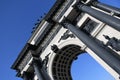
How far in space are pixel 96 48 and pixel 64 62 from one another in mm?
8988

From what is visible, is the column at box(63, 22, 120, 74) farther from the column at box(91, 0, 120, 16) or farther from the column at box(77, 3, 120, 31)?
the column at box(91, 0, 120, 16)

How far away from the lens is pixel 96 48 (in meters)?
21.0

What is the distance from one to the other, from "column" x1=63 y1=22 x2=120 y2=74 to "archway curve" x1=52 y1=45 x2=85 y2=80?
3250 millimetres

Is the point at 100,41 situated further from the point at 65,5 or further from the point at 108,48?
the point at 65,5

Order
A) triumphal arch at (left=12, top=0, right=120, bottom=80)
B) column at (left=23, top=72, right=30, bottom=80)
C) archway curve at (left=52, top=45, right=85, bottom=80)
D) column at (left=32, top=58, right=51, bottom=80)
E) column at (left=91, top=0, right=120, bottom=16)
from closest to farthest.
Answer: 1. triumphal arch at (left=12, top=0, right=120, bottom=80)
2. column at (left=91, top=0, right=120, bottom=16)
3. column at (left=32, top=58, right=51, bottom=80)
4. archway curve at (left=52, top=45, right=85, bottom=80)
5. column at (left=23, top=72, right=30, bottom=80)

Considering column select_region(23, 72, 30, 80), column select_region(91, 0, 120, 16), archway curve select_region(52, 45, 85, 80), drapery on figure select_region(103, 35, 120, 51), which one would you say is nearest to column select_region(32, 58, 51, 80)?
archway curve select_region(52, 45, 85, 80)

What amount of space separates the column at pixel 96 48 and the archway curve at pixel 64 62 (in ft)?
10.7

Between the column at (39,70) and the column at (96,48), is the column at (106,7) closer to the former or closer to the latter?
the column at (96,48)

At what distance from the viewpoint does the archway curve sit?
28172mm

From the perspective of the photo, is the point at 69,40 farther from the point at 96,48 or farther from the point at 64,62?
the point at 96,48

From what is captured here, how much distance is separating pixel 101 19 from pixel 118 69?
19.5ft

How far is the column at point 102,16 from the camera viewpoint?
66.2ft

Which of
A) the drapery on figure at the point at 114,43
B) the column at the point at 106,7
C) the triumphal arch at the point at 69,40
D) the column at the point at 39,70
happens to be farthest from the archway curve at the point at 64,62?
the drapery on figure at the point at 114,43

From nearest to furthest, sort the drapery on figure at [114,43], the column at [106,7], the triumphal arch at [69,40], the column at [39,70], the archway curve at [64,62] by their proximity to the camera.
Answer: the drapery on figure at [114,43] → the triumphal arch at [69,40] → the column at [106,7] → the column at [39,70] → the archway curve at [64,62]
